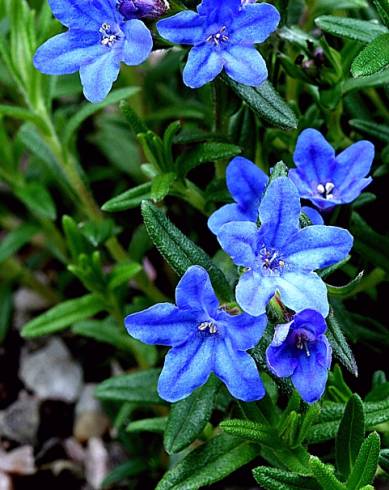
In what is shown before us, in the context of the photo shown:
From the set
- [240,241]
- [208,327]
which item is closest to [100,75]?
[240,241]

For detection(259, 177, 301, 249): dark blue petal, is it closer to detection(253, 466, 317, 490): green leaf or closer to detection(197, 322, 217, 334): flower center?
detection(197, 322, 217, 334): flower center

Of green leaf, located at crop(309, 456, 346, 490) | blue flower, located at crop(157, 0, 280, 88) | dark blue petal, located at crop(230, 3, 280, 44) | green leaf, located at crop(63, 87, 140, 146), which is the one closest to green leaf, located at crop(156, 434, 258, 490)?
green leaf, located at crop(309, 456, 346, 490)

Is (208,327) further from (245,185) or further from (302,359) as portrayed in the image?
(245,185)

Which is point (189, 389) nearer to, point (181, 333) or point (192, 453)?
point (181, 333)

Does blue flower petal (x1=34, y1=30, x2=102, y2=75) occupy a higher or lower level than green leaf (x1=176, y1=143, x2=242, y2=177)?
higher

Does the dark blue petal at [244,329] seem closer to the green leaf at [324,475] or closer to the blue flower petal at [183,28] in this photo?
the green leaf at [324,475]

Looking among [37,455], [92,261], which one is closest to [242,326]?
[92,261]

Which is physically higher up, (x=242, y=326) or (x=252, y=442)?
(x=242, y=326)
